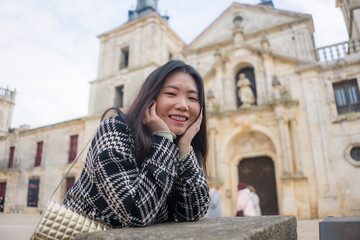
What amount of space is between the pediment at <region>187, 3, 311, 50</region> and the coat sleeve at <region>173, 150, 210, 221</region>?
1444cm

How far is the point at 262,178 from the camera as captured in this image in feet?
40.8

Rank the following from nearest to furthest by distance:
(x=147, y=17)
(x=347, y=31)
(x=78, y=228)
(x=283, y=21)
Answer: (x=78, y=228), (x=283, y=21), (x=347, y=31), (x=147, y=17)

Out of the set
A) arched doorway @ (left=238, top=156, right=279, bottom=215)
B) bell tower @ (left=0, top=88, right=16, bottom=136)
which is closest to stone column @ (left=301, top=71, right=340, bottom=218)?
arched doorway @ (left=238, top=156, right=279, bottom=215)

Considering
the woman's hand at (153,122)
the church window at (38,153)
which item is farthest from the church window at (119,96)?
the woman's hand at (153,122)

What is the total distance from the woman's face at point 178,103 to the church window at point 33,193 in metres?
20.3

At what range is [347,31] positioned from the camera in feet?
53.2

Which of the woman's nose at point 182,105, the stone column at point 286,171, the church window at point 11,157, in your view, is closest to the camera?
the woman's nose at point 182,105

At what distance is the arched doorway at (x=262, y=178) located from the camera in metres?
11.8

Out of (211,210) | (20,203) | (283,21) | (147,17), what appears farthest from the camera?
(20,203)

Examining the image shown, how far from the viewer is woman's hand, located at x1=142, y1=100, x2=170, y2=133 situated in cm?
165

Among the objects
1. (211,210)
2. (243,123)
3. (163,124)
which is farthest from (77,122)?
(163,124)

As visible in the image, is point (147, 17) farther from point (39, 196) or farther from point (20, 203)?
point (20, 203)

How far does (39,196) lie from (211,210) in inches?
612

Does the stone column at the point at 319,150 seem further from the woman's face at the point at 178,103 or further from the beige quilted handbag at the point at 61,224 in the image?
the beige quilted handbag at the point at 61,224
